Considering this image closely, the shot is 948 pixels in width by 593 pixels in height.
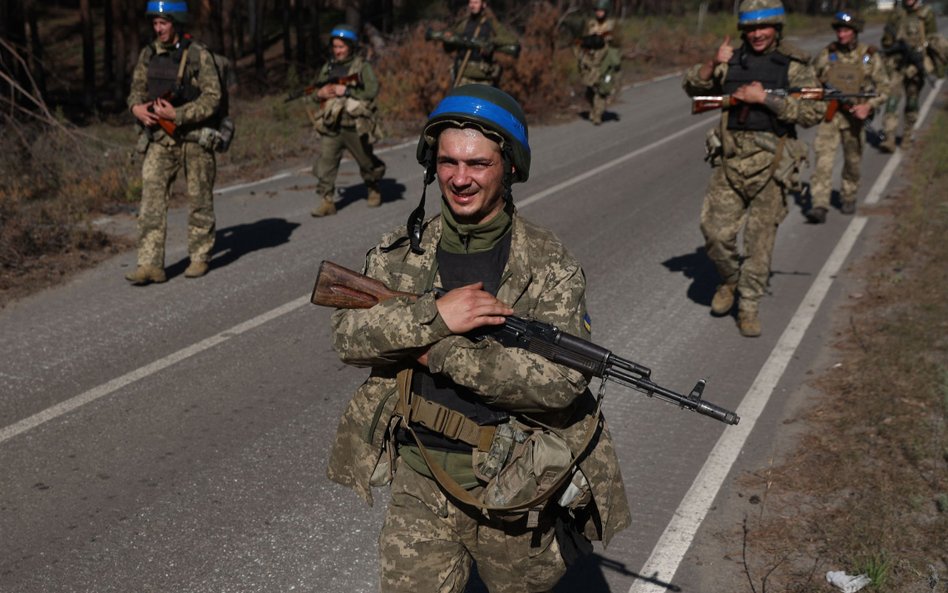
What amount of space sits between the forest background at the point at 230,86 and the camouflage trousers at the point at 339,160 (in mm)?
2140

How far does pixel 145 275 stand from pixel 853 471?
18.9 feet

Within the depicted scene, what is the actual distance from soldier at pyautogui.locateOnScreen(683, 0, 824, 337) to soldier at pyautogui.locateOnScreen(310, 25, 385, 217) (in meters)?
4.34

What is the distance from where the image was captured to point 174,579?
4438 mm

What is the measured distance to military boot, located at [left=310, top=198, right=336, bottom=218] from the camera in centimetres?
1114

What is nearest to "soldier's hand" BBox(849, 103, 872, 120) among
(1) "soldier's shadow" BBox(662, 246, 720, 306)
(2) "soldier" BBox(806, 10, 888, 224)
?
(2) "soldier" BBox(806, 10, 888, 224)

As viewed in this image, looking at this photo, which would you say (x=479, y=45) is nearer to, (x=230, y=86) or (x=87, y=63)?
(x=230, y=86)

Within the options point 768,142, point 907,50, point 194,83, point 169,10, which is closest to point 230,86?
point 194,83

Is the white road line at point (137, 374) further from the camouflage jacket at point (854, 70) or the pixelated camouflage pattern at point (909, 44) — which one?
the pixelated camouflage pattern at point (909, 44)

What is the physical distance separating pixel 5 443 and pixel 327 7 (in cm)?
3380

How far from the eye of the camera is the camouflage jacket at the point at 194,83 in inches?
332

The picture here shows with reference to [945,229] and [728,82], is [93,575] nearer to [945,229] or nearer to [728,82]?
[728,82]

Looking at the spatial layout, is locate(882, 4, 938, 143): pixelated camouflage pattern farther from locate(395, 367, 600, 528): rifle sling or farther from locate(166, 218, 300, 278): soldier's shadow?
locate(395, 367, 600, 528): rifle sling

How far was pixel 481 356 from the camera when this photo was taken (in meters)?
2.93

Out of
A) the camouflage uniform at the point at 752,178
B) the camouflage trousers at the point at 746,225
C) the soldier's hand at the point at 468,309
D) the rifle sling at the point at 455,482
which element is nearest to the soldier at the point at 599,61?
the camouflage uniform at the point at 752,178
